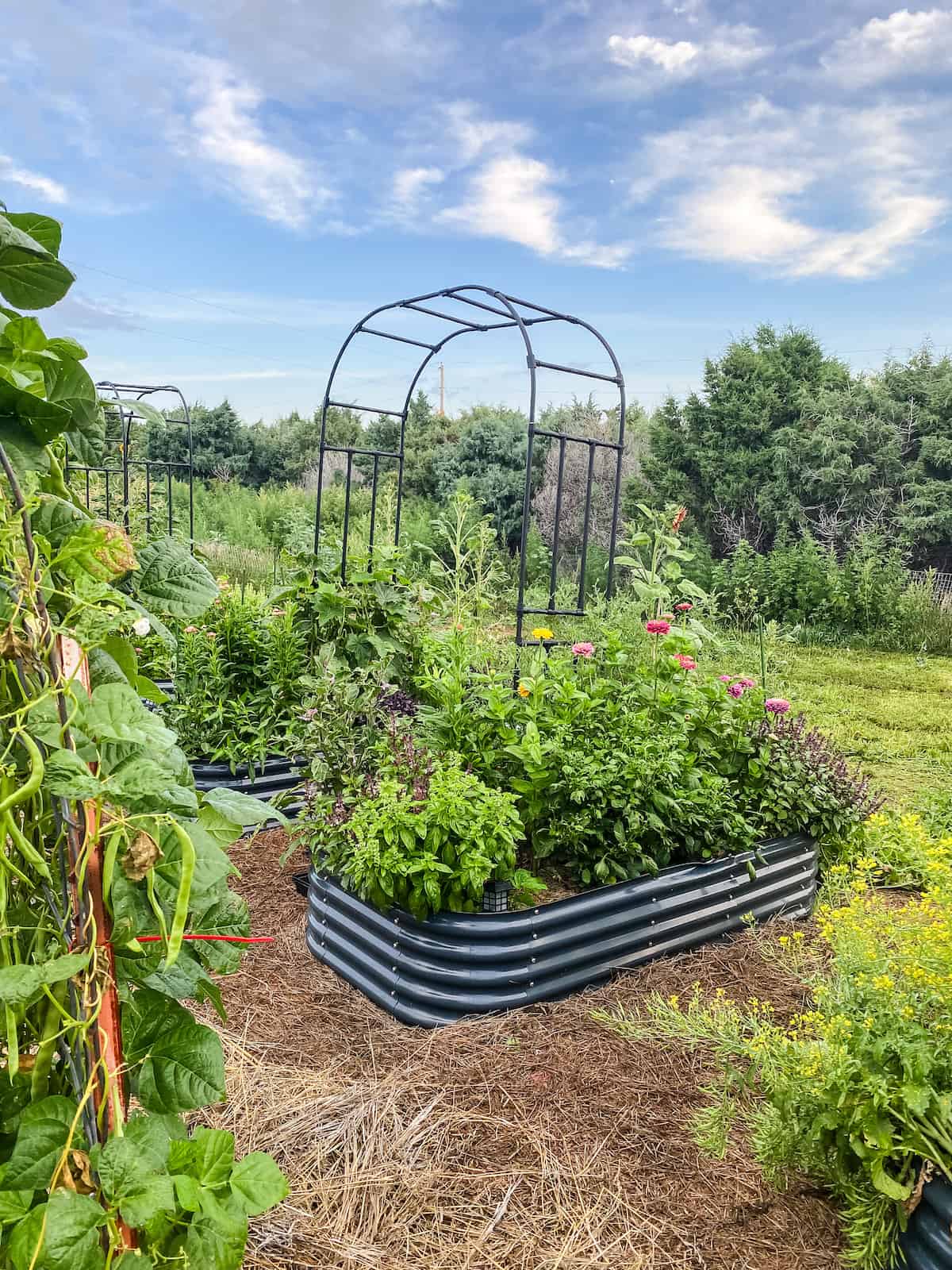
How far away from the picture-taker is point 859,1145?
1.52 meters

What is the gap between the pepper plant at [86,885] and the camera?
742 millimetres

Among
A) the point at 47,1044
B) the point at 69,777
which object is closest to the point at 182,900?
the point at 69,777

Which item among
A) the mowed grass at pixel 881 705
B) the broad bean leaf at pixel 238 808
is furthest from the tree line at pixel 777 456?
the broad bean leaf at pixel 238 808

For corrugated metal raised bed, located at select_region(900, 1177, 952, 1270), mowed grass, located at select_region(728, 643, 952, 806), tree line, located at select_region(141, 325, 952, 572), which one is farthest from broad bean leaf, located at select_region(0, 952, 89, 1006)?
tree line, located at select_region(141, 325, 952, 572)

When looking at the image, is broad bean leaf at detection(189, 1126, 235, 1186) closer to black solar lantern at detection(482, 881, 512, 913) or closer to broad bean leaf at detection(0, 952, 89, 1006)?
broad bean leaf at detection(0, 952, 89, 1006)

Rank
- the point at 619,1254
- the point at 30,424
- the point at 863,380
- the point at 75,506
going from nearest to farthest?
the point at 30,424, the point at 75,506, the point at 619,1254, the point at 863,380

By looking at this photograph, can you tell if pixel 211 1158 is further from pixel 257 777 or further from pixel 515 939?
pixel 257 777

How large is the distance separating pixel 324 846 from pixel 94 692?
2021 mm

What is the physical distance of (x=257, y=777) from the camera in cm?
395

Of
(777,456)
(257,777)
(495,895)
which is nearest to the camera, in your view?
(495,895)

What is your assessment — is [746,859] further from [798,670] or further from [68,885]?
[798,670]

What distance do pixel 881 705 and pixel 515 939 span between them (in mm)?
5462

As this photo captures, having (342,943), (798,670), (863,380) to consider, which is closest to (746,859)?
(342,943)

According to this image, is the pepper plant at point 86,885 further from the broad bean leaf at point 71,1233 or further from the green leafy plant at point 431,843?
the green leafy plant at point 431,843
